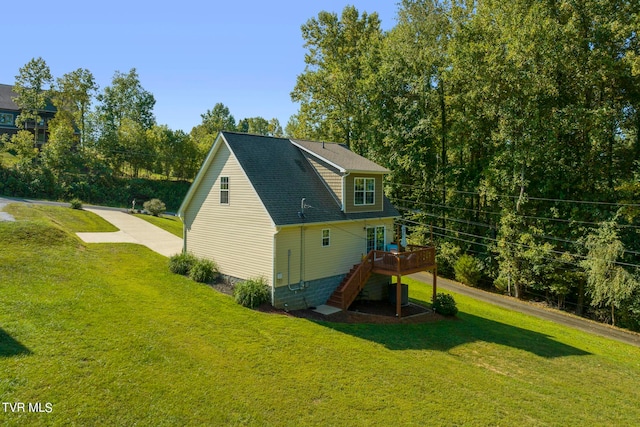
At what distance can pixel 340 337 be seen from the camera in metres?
13.6

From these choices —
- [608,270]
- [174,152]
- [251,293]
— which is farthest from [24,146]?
[608,270]

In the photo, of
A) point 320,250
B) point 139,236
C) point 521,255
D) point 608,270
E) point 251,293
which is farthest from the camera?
point 521,255

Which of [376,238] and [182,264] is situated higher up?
[376,238]

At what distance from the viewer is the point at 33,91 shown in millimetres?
45094

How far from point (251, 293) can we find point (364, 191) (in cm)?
798

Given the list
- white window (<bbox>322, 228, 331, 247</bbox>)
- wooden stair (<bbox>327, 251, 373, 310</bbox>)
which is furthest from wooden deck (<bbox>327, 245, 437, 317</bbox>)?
white window (<bbox>322, 228, 331, 247</bbox>)

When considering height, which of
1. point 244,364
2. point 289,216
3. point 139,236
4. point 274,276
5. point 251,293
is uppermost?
point 289,216

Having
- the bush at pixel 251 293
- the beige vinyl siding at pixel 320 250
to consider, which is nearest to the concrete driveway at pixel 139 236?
the bush at pixel 251 293

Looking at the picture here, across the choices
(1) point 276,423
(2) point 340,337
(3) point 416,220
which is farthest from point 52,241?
(3) point 416,220

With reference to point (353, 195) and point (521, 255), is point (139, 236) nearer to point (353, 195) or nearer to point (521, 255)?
point (353, 195)

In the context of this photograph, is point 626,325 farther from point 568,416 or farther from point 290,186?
point 290,186

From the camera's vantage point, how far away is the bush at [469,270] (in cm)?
2850

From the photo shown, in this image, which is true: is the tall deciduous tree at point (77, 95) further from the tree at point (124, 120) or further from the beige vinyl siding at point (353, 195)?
the beige vinyl siding at point (353, 195)

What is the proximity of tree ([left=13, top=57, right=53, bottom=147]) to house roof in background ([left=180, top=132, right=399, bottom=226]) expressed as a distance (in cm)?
3814
